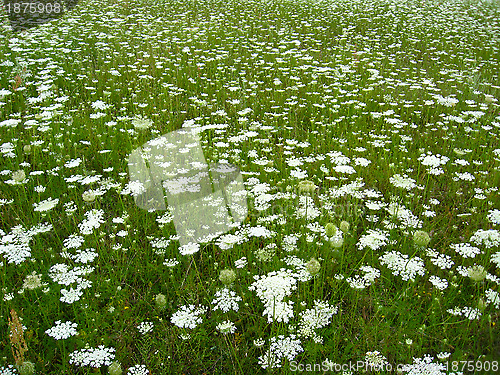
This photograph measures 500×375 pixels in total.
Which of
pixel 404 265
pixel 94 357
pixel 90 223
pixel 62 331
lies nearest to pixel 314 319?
pixel 404 265

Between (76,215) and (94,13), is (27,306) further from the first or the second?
(94,13)

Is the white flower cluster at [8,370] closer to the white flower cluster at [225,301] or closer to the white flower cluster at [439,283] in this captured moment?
the white flower cluster at [225,301]

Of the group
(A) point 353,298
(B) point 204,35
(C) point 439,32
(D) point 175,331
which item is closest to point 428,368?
(A) point 353,298

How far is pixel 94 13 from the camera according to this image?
11.1 meters

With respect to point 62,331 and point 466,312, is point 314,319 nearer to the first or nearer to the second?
point 466,312

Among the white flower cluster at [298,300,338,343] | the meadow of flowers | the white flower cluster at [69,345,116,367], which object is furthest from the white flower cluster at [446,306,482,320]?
the white flower cluster at [69,345,116,367]

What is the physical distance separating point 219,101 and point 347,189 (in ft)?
9.73

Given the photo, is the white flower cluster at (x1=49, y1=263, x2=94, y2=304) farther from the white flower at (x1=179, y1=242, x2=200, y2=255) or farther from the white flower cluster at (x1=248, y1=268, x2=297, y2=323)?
the white flower cluster at (x1=248, y1=268, x2=297, y2=323)
